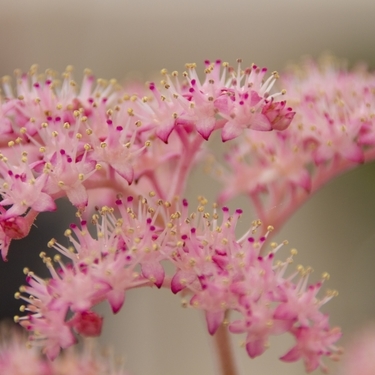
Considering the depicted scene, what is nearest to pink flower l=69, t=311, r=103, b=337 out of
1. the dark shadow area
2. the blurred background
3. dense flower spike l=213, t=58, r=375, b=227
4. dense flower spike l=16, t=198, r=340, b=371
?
dense flower spike l=16, t=198, r=340, b=371

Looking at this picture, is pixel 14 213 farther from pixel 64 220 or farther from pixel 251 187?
pixel 64 220

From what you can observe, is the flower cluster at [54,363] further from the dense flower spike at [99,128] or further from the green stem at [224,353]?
the dense flower spike at [99,128]

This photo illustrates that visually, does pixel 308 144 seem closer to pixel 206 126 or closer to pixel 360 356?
pixel 206 126

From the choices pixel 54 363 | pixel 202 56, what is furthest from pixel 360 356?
pixel 202 56

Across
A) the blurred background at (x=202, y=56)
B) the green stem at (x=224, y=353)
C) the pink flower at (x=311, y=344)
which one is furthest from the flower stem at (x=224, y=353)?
the blurred background at (x=202, y=56)

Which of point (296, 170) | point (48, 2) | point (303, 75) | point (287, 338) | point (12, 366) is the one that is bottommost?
point (287, 338)

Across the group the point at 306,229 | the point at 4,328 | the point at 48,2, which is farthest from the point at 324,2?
the point at 4,328

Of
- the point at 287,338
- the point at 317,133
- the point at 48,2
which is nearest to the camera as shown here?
the point at 317,133

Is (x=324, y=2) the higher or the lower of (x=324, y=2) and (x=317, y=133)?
the higher
